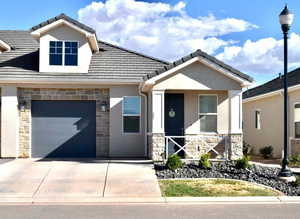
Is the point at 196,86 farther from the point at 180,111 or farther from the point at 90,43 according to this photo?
the point at 90,43

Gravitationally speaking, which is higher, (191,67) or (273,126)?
(191,67)

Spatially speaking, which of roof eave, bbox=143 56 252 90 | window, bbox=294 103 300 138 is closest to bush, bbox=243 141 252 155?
window, bbox=294 103 300 138

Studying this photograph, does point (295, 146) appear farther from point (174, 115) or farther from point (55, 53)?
point (55, 53)

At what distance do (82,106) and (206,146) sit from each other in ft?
18.4

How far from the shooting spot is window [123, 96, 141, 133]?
16859 millimetres

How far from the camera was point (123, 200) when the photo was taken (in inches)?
371

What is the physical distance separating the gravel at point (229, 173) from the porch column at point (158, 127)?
2.94ft

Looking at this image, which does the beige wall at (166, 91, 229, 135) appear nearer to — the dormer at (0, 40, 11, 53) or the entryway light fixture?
the entryway light fixture

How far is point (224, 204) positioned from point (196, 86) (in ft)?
20.2

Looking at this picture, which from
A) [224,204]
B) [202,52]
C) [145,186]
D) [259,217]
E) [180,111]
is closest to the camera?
[259,217]

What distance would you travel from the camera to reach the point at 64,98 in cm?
1675

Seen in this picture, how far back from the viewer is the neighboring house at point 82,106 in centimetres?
1595

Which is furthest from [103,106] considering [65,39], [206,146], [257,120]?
[257,120]

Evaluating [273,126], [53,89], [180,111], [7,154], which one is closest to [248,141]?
[273,126]
